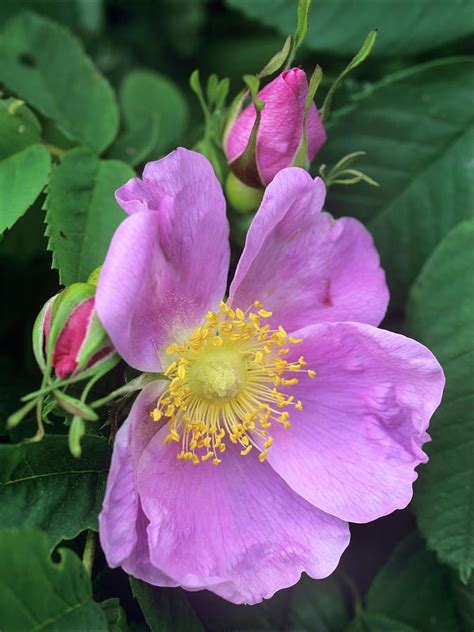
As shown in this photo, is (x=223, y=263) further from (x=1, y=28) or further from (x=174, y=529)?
(x=1, y=28)

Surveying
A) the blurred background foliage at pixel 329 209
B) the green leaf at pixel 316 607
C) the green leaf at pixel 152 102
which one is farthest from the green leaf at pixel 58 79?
the green leaf at pixel 316 607

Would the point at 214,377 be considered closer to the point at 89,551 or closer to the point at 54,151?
the point at 89,551

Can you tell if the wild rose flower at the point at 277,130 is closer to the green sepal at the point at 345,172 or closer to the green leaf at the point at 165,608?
the green sepal at the point at 345,172

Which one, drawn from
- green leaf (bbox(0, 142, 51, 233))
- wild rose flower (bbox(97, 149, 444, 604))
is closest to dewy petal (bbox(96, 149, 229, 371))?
wild rose flower (bbox(97, 149, 444, 604))

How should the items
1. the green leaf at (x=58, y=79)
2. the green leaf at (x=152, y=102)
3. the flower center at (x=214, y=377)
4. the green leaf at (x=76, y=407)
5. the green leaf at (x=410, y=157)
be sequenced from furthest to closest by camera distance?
the green leaf at (x=152, y=102)
the green leaf at (x=410, y=157)
the green leaf at (x=58, y=79)
the flower center at (x=214, y=377)
the green leaf at (x=76, y=407)

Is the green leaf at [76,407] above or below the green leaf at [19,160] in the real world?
below

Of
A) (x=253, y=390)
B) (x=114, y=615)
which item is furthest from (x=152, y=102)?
(x=114, y=615)

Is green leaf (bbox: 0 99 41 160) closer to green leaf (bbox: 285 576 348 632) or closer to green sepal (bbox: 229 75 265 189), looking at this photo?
green sepal (bbox: 229 75 265 189)

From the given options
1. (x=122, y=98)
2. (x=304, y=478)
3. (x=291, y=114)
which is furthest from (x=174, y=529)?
(x=122, y=98)
